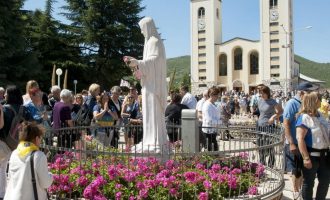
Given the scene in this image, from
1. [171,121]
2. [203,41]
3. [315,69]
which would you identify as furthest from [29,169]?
[315,69]

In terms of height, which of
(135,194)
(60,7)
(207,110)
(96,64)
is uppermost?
(60,7)

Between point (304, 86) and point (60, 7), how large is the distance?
4191 cm

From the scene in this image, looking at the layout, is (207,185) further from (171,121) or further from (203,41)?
(203,41)

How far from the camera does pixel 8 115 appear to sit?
18.8ft

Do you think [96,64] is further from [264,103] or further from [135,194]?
[135,194]

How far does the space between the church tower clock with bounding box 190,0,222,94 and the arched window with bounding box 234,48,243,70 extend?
507 cm

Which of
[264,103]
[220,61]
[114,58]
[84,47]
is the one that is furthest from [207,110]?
[220,61]

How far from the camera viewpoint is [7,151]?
5.62 metres

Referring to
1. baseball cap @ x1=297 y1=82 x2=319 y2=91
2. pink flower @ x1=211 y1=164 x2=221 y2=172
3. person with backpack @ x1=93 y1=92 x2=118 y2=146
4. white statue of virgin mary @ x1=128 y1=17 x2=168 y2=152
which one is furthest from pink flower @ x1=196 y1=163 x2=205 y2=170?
person with backpack @ x1=93 y1=92 x2=118 y2=146

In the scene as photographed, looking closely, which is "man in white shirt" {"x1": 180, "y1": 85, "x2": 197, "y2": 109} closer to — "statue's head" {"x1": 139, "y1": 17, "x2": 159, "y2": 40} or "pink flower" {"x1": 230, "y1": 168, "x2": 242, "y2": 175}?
"statue's head" {"x1": 139, "y1": 17, "x2": 159, "y2": 40}

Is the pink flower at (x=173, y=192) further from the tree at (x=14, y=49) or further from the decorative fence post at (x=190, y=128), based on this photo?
the tree at (x=14, y=49)

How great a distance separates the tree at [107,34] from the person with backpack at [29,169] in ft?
123

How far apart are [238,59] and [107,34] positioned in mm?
50772

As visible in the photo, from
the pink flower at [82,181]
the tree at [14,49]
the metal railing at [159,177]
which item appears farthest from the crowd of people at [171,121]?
the tree at [14,49]
